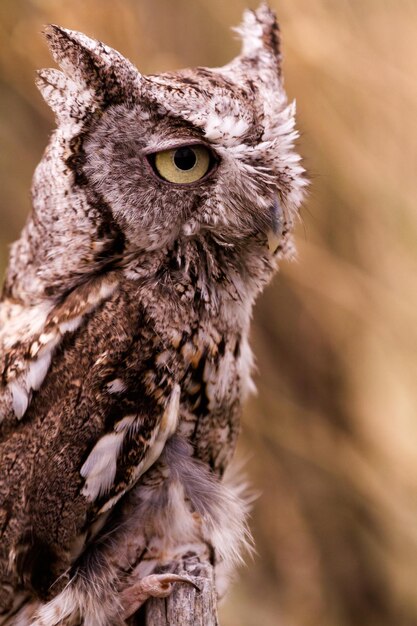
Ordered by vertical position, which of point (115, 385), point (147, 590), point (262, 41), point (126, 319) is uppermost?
point (262, 41)

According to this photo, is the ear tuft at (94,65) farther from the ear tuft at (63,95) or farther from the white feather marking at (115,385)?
the white feather marking at (115,385)

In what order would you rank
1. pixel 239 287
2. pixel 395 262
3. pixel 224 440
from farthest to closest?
pixel 395 262, pixel 224 440, pixel 239 287

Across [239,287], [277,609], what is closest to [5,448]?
[239,287]

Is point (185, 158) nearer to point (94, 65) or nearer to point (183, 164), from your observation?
point (183, 164)

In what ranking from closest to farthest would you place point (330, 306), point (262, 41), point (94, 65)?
point (94, 65) → point (262, 41) → point (330, 306)

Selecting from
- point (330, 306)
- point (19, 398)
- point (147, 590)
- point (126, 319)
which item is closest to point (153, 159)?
point (126, 319)

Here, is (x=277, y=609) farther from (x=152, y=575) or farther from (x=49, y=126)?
(x=49, y=126)

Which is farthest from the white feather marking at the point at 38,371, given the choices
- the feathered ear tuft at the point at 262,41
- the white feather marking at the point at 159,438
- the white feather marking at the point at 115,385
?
the feathered ear tuft at the point at 262,41
